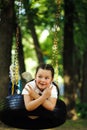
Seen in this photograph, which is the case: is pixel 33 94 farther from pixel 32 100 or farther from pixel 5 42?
pixel 5 42

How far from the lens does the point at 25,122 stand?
22.4 ft

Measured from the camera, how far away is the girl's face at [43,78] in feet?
20.8

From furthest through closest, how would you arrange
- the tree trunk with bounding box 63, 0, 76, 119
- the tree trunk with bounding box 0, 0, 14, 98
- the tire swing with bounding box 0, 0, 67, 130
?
the tree trunk with bounding box 63, 0, 76, 119
the tree trunk with bounding box 0, 0, 14, 98
the tire swing with bounding box 0, 0, 67, 130

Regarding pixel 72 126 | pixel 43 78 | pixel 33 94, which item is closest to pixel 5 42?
pixel 72 126

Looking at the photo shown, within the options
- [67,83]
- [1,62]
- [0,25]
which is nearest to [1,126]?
[1,62]

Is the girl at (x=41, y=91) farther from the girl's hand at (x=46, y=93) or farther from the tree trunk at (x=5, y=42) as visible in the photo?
the tree trunk at (x=5, y=42)

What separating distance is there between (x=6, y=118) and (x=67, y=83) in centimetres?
994

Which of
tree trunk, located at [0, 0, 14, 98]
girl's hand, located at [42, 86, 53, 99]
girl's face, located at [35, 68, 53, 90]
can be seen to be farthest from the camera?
tree trunk, located at [0, 0, 14, 98]

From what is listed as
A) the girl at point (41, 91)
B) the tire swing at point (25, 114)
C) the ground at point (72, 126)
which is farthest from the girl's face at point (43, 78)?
the ground at point (72, 126)

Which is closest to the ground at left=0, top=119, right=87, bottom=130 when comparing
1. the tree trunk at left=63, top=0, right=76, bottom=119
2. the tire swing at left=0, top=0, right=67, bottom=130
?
the tree trunk at left=63, top=0, right=76, bottom=119

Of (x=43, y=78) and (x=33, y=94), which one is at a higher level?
(x=43, y=78)

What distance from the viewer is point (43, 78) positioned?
6355 mm

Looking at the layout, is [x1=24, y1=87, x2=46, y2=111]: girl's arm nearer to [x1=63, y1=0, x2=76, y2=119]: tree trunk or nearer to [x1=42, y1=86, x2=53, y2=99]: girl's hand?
[x1=42, y1=86, x2=53, y2=99]: girl's hand

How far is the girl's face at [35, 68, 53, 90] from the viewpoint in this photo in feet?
20.8
